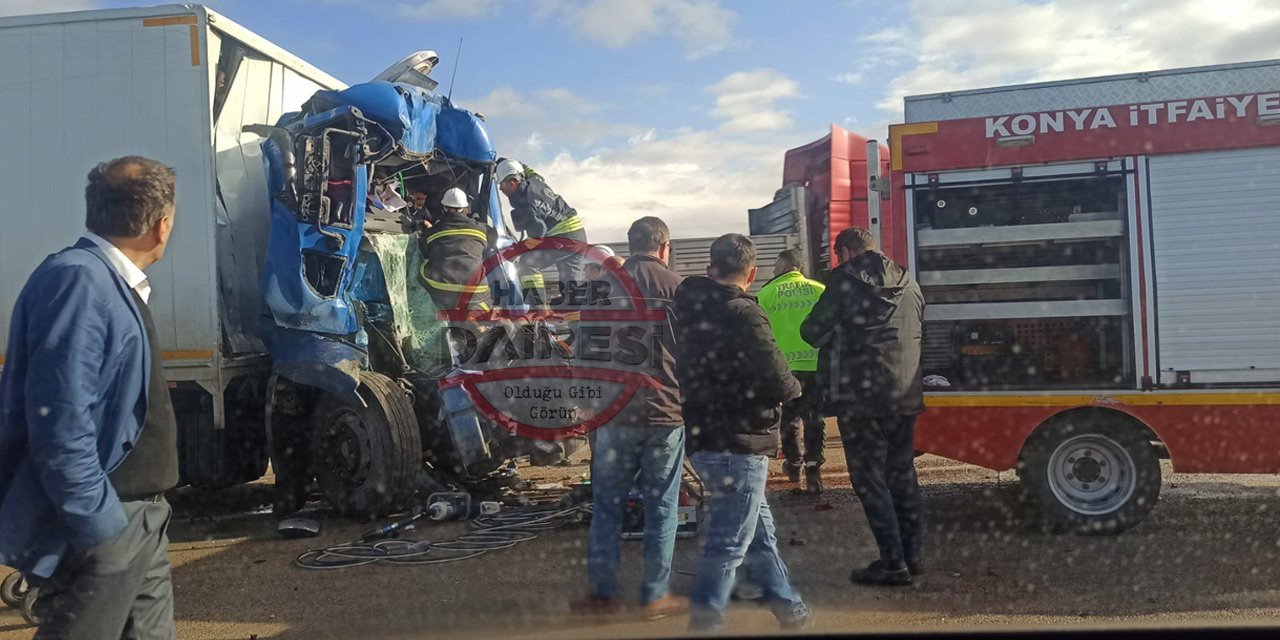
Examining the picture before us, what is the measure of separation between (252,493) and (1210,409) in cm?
768

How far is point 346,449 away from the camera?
7348 millimetres

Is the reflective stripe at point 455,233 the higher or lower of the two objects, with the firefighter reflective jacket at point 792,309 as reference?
higher

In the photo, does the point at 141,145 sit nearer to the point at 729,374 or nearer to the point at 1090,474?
the point at 729,374

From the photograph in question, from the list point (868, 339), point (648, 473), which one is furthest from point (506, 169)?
point (648, 473)

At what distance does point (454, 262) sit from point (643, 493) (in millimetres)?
3775

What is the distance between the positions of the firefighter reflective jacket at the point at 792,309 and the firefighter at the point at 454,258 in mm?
2354

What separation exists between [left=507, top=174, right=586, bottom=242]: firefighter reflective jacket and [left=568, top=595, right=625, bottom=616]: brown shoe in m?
4.91

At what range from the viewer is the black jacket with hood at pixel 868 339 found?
5414 mm

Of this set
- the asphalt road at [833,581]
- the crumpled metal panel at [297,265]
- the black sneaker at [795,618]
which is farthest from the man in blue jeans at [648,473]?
the crumpled metal panel at [297,265]

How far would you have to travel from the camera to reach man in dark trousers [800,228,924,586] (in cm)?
536

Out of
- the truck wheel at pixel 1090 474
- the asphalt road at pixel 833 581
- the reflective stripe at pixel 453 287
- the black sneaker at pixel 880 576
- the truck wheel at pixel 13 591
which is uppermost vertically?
the reflective stripe at pixel 453 287

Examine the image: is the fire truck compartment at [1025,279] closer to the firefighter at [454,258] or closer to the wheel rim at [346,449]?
the firefighter at [454,258]

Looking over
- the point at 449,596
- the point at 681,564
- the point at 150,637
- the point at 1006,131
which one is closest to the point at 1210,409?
the point at 1006,131

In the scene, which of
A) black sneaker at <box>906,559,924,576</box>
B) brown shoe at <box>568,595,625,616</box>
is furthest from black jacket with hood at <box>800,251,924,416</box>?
brown shoe at <box>568,595,625,616</box>
